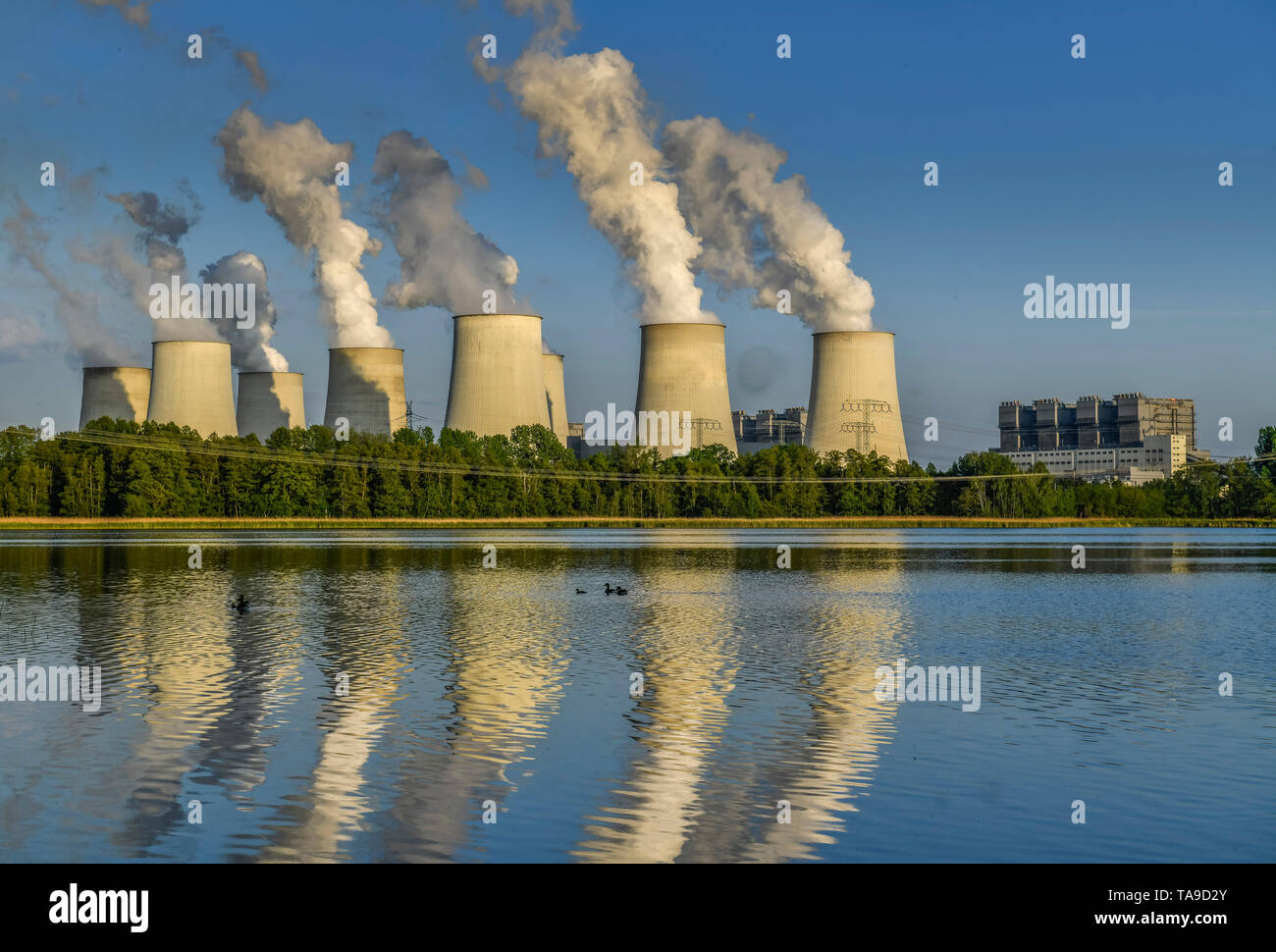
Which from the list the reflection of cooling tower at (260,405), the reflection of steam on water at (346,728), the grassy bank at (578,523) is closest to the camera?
the reflection of steam on water at (346,728)

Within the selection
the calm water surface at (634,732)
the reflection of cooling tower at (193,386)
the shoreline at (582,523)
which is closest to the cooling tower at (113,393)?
the shoreline at (582,523)

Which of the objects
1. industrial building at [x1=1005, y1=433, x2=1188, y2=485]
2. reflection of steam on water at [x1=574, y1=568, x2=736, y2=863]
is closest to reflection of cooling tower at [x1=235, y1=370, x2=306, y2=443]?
reflection of steam on water at [x1=574, y1=568, x2=736, y2=863]

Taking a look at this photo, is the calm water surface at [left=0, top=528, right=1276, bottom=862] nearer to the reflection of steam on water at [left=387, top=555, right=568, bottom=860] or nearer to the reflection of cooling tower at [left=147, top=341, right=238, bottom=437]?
the reflection of steam on water at [left=387, top=555, right=568, bottom=860]

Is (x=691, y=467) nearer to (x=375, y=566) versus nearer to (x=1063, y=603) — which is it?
(x=375, y=566)

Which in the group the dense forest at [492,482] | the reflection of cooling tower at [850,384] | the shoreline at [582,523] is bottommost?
the shoreline at [582,523]

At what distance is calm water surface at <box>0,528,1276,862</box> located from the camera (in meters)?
6.52

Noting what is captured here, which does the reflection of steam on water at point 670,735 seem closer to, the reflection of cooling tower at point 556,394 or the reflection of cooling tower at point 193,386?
the reflection of cooling tower at point 193,386

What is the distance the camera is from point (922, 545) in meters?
44.2

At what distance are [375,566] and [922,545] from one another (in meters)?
21.0

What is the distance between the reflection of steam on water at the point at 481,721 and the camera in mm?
6709

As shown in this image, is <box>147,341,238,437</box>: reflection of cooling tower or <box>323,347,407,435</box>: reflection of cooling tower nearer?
<box>147,341,238,437</box>: reflection of cooling tower

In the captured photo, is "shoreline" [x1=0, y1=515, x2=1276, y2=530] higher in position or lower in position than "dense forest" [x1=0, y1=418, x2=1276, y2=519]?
lower

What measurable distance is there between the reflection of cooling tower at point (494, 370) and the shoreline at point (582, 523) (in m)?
9.79

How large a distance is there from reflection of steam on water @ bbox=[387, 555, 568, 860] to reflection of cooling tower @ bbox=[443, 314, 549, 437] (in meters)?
28.7
